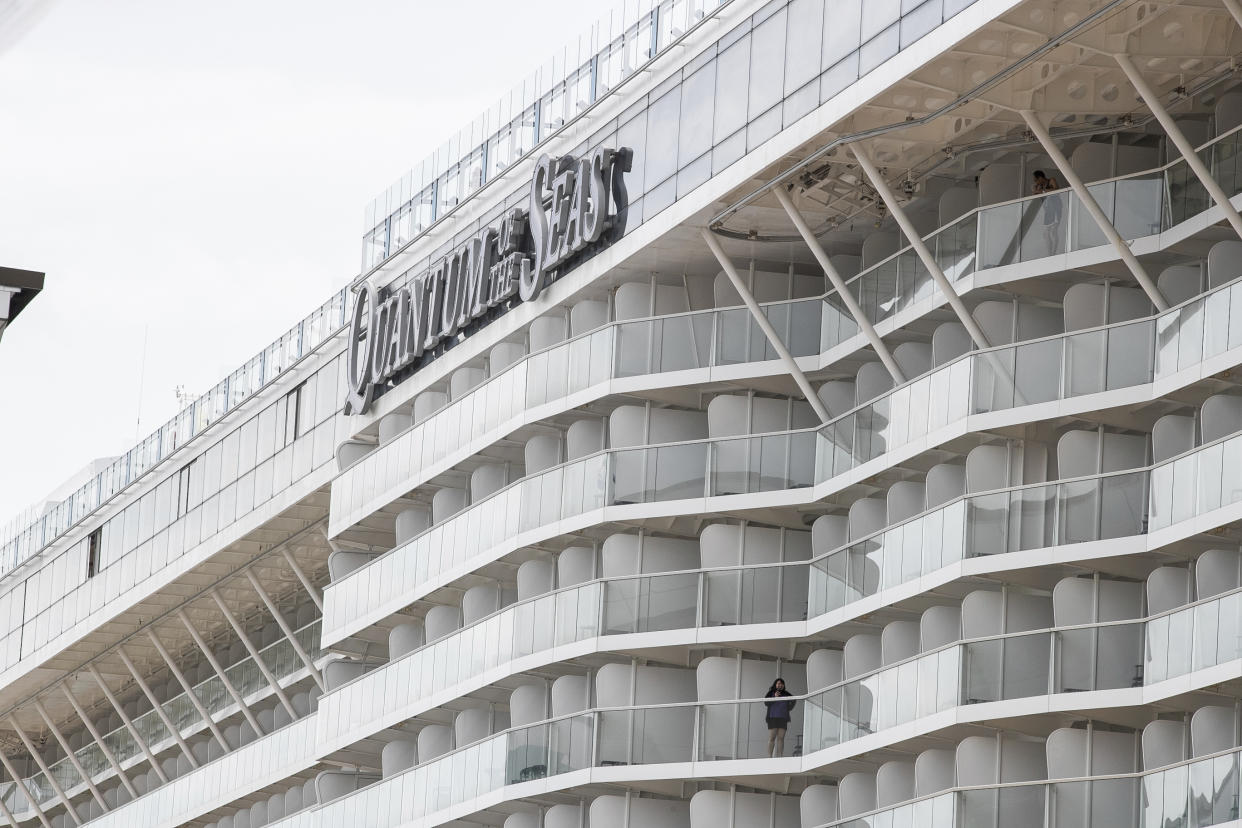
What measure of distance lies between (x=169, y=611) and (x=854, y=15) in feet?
131

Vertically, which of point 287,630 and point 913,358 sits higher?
point 287,630

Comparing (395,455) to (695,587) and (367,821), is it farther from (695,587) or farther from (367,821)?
(695,587)

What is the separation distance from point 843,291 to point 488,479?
14.0m

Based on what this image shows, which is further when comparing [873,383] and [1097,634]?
[873,383]

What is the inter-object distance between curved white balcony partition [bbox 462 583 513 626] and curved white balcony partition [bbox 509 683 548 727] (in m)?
3.31

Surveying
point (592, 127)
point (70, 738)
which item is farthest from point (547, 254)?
point (70, 738)

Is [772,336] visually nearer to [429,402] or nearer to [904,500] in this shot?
[904,500]

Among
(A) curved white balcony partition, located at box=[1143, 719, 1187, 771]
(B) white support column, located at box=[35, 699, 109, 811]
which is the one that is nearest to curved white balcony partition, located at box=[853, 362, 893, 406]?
(A) curved white balcony partition, located at box=[1143, 719, 1187, 771]

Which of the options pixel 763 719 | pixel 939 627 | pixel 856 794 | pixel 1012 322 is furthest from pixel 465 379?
pixel 939 627

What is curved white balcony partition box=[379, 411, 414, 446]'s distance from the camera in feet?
207

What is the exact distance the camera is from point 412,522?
62.2 meters

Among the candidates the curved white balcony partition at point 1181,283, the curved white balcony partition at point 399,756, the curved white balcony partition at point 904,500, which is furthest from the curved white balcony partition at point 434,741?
the curved white balcony partition at point 1181,283

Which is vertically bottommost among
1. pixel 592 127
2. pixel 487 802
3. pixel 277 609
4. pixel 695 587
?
pixel 487 802

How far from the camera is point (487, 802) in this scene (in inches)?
2127
